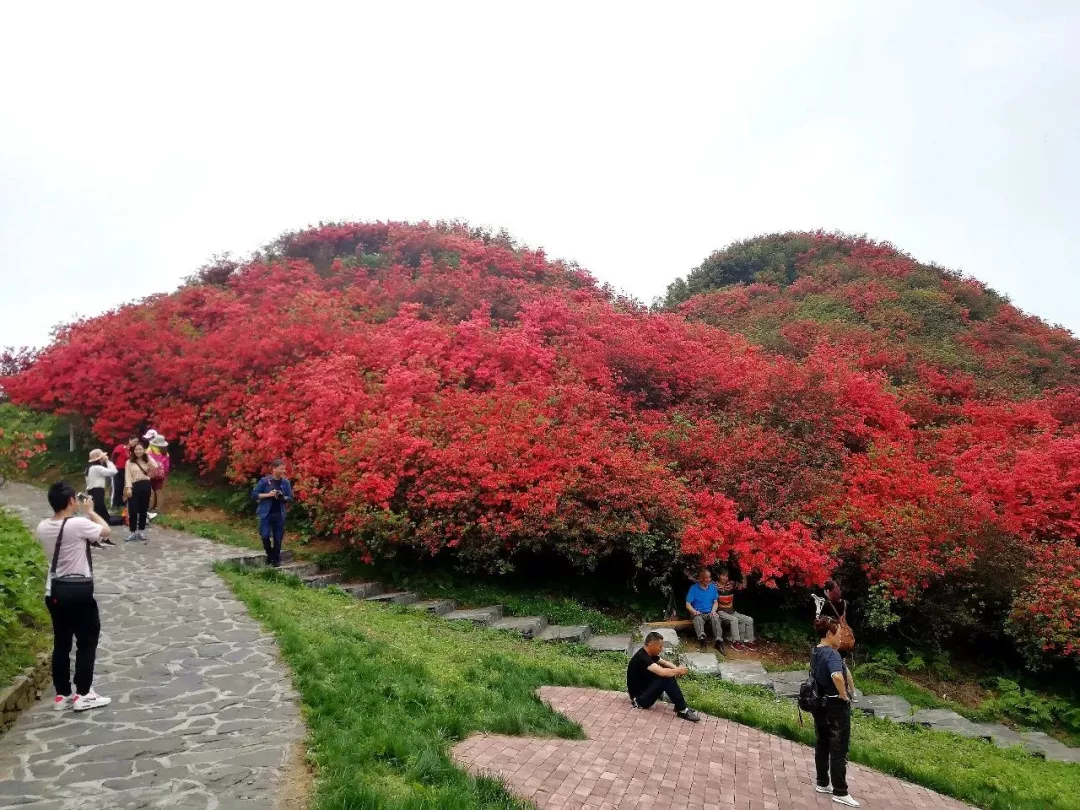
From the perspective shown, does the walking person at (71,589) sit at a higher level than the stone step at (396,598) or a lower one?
higher

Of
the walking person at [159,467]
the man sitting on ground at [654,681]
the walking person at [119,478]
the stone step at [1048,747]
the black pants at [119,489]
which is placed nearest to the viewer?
the man sitting on ground at [654,681]

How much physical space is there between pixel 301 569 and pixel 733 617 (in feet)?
23.2

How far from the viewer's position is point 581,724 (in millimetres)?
7004

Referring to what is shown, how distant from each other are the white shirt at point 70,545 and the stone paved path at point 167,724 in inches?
47.8

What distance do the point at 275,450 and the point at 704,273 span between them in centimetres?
2693

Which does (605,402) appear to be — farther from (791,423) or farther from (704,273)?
(704,273)

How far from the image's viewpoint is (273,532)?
1209cm

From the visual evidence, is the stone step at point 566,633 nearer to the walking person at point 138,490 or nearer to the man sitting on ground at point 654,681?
the man sitting on ground at point 654,681

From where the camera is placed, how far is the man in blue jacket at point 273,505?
11.8m

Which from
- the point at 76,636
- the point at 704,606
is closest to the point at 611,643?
the point at 704,606

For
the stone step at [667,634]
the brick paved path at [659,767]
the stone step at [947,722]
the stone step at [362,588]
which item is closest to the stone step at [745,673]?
the stone step at [667,634]

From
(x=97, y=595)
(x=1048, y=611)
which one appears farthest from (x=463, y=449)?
(x=1048, y=611)

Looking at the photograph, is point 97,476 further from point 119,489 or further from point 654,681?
point 654,681

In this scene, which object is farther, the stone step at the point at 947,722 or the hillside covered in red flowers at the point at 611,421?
the hillside covered in red flowers at the point at 611,421
